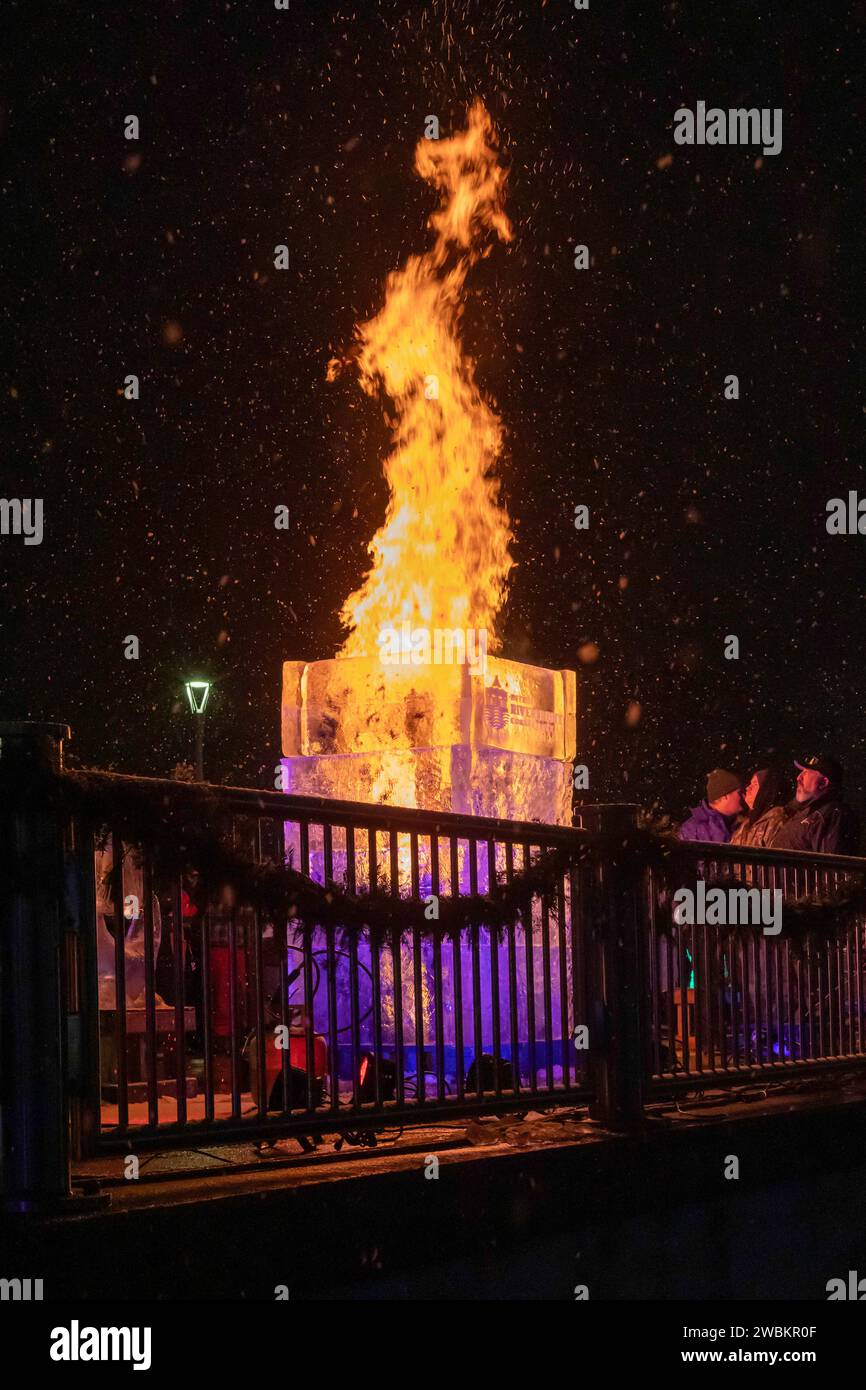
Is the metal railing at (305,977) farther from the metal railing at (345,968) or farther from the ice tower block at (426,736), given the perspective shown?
the ice tower block at (426,736)

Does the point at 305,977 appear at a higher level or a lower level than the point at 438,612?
lower

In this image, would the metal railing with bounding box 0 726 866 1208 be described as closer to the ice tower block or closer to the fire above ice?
the ice tower block

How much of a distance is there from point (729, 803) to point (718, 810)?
0.11 m

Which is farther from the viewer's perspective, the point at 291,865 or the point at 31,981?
the point at 291,865

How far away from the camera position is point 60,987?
4574 mm

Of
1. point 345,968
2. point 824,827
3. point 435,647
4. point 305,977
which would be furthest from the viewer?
point 435,647

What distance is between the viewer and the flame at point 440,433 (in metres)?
12.8

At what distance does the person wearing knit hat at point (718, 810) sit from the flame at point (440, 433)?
239 cm

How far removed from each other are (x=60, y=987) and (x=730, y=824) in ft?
28.4

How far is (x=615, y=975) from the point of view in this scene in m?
6.61

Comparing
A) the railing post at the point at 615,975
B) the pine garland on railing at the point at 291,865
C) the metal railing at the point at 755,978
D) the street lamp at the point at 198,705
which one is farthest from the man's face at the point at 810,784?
the street lamp at the point at 198,705

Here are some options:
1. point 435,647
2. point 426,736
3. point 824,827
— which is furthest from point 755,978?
point 435,647

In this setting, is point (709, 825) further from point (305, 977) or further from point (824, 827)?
point (305, 977)
